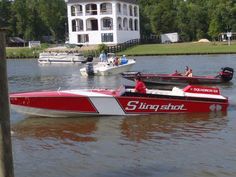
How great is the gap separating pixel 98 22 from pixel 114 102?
3211 inches

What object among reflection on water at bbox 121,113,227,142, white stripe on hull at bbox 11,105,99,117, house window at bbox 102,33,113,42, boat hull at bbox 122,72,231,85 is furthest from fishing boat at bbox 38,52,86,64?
reflection on water at bbox 121,113,227,142

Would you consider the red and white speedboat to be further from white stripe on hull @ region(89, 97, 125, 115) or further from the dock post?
the dock post

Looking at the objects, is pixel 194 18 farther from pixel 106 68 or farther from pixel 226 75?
pixel 226 75

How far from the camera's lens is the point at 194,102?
20.9 meters

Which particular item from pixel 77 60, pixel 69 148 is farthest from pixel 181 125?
pixel 77 60

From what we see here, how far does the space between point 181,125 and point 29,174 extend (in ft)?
24.4

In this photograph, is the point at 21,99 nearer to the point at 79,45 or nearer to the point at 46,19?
the point at 79,45

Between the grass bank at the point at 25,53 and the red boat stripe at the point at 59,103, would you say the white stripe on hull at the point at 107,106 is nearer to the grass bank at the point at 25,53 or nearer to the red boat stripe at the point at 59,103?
the red boat stripe at the point at 59,103

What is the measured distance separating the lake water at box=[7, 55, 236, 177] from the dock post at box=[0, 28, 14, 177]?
417 centimetres

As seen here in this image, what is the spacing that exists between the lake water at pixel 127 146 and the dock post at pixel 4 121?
417 cm

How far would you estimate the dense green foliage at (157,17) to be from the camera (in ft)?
345

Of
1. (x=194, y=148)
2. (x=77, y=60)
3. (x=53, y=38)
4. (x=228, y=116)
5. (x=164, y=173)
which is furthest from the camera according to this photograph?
(x=53, y=38)

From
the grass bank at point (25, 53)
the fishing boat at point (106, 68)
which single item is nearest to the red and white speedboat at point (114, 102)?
the fishing boat at point (106, 68)

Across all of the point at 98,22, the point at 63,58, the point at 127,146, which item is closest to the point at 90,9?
the point at 98,22
